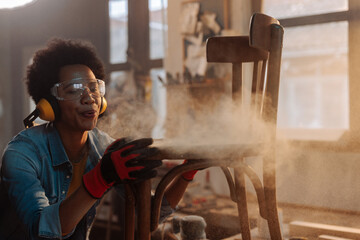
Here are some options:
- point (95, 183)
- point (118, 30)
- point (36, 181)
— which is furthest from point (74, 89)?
point (118, 30)

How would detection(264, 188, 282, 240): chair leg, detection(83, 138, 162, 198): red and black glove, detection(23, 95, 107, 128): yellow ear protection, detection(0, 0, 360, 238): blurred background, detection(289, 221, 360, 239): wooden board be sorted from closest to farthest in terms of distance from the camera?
1. detection(83, 138, 162, 198): red and black glove
2. detection(264, 188, 282, 240): chair leg
3. detection(23, 95, 107, 128): yellow ear protection
4. detection(289, 221, 360, 239): wooden board
5. detection(0, 0, 360, 238): blurred background

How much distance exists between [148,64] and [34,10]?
2.09 m

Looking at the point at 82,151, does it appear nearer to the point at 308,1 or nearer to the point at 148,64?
the point at 308,1

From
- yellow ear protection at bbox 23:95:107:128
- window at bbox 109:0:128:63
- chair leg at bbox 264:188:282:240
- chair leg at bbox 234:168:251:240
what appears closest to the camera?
chair leg at bbox 264:188:282:240

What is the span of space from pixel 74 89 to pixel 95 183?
1.54ft

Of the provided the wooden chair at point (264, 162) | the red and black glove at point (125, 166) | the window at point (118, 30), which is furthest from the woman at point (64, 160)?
the window at point (118, 30)

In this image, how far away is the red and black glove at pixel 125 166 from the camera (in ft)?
3.58

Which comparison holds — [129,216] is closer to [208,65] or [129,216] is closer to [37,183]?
[37,183]

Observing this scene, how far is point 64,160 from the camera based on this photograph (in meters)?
1.50

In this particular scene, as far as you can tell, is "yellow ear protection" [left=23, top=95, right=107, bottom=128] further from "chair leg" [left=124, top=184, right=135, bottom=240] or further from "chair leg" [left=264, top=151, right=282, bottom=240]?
"chair leg" [left=264, top=151, right=282, bottom=240]

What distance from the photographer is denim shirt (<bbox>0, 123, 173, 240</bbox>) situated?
4.00 ft

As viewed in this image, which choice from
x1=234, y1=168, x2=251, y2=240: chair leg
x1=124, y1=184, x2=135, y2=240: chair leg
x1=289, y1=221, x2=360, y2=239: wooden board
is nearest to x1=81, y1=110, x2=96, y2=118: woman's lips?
x1=124, y1=184, x2=135, y2=240: chair leg

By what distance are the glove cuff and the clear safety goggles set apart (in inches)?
16.5

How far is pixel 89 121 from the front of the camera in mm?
1474
